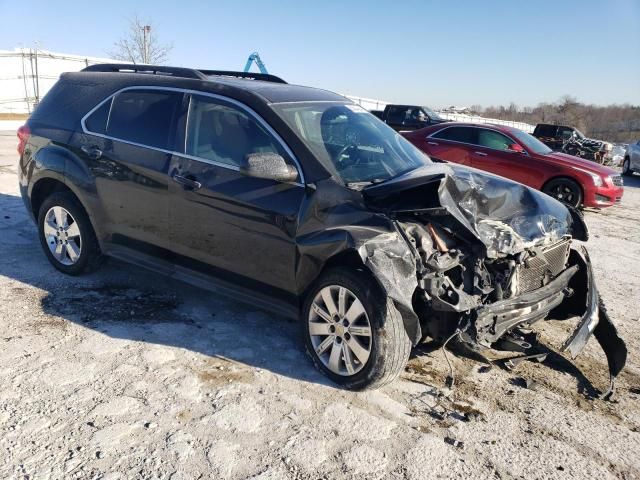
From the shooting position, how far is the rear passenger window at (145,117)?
4301mm

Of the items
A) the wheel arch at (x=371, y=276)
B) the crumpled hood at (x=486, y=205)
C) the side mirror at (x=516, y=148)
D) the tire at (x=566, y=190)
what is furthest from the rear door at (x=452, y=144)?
the wheel arch at (x=371, y=276)

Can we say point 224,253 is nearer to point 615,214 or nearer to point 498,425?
point 498,425

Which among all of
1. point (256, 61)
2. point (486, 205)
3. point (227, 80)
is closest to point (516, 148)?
point (486, 205)

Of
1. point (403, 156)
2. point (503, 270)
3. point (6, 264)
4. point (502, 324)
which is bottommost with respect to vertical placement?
point (6, 264)

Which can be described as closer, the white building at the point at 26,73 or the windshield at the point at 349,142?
the windshield at the point at 349,142

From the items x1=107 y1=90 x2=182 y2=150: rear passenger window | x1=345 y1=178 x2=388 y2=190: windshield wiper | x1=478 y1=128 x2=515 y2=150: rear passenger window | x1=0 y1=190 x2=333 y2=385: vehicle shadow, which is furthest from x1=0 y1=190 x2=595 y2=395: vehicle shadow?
x1=478 y1=128 x2=515 y2=150: rear passenger window

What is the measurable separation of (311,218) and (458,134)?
8.53 metres

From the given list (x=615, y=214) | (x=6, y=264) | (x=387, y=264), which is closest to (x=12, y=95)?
(x=6, y=264)

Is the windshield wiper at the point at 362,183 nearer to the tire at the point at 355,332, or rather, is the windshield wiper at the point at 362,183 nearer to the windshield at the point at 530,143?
the tire at the point at 355,332

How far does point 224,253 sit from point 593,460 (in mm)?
2659

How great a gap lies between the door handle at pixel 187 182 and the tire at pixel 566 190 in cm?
840

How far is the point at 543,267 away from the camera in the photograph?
12.8ft

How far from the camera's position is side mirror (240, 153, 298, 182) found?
3578 millimetres

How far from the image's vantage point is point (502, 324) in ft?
11.5
